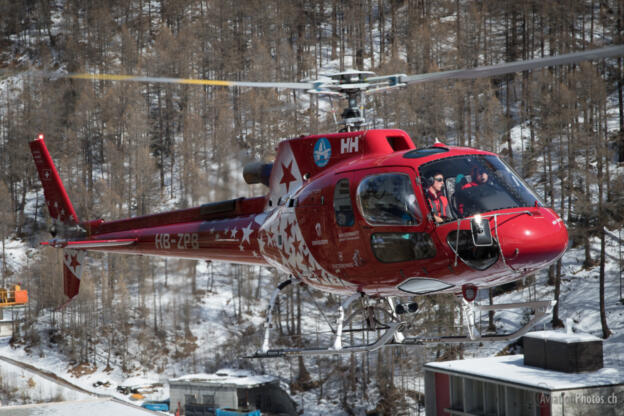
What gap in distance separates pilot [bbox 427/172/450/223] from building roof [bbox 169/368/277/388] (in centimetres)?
2234

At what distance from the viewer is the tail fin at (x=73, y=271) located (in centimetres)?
1501

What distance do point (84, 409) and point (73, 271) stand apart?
3858 mm

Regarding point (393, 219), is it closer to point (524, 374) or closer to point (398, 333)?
point (398, 333)

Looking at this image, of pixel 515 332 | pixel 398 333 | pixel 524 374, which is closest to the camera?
pixel 515 332

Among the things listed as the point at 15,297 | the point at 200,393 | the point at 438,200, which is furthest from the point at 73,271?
the point at 15,297

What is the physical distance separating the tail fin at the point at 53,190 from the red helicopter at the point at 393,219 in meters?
5.43

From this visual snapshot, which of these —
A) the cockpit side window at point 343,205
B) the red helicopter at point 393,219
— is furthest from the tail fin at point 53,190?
the cockpit side window at point 343,205

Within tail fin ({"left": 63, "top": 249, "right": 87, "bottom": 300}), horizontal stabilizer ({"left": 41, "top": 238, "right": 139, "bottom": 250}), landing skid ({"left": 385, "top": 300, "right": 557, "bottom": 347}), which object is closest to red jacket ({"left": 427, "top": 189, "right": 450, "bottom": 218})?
landing skid ({"left": 385, "top": 300, "right": 557, "bottom": 347})

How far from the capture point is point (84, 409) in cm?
1702

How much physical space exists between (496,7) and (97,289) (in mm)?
29751

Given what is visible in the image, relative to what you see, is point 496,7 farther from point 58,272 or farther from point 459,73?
point 459,73

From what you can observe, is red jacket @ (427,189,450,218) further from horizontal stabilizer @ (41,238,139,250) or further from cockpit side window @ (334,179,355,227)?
horizontal stabilizer @ (41,238,139,250)

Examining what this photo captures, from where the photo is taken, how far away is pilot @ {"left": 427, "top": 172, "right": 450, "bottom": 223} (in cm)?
778

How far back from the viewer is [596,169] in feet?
108
